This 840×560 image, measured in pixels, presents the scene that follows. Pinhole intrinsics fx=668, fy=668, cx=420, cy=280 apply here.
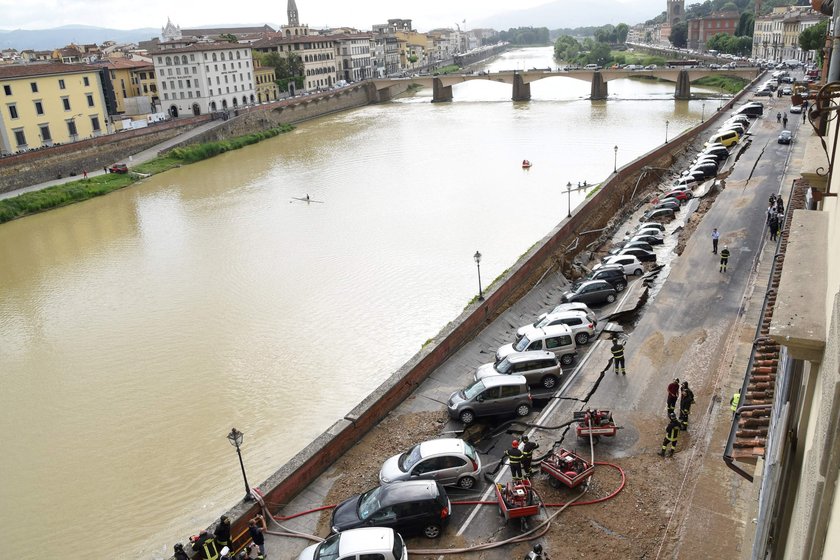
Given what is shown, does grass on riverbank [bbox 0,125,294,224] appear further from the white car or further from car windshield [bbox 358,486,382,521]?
car windshield [bbox 358,486,382,521]

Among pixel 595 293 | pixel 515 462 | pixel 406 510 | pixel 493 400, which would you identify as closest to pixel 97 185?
pixel 595 293

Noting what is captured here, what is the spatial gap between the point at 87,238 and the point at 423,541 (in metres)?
27.7

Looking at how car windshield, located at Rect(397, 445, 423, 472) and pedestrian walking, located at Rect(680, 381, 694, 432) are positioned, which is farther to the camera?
pedestrian walking, located at Rect(680, 381, 694, 432)

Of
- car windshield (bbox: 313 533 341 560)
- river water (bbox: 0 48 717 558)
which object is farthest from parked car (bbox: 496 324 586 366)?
car windshield (bbox: 313 533 341 560)

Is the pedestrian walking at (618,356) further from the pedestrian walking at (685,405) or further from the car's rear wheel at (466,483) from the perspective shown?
the car's rear wheel at (466,483)

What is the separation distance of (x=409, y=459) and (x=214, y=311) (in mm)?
12573

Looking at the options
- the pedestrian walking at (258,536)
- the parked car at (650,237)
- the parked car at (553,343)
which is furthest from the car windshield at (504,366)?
the parked car at (650,237)

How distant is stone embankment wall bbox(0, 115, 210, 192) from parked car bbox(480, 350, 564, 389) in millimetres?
35922

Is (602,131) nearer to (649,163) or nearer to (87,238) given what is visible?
(649,163)

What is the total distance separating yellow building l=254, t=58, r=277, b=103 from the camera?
233 feet

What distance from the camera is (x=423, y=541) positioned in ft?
30.7

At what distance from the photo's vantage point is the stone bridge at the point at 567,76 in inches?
2549

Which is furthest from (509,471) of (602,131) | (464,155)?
(602,131)

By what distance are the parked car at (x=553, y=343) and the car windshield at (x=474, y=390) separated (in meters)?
1.64
